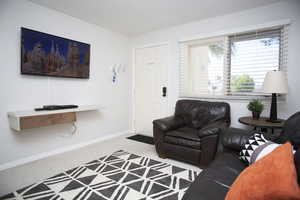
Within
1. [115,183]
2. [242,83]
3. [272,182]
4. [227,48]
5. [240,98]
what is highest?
[227,48]

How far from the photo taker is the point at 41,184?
1820 mm

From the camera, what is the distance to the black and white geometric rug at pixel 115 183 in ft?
5.36

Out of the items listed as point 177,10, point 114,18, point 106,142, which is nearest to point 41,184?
point 106,142

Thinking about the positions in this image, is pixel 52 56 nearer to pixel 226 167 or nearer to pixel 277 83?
pixel 226 167

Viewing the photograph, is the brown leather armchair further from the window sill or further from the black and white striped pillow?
the black and white striped pillow

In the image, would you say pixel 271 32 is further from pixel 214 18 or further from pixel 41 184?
pixel 41 184

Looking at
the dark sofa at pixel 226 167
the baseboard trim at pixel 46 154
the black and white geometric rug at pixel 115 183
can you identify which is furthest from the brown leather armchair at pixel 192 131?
the baseboard trim at pixel 46 154

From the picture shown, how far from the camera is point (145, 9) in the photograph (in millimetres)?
2592


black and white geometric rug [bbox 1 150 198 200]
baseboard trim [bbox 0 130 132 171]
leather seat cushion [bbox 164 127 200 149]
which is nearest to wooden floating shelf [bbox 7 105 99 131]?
baseboard trim [bbox 0 130 132 171]

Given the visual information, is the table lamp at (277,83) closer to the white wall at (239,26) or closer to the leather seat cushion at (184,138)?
the white wall at (239,26)

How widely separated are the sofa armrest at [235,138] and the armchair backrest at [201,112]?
846 millimetres

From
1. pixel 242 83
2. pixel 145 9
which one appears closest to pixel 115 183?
pixel 242 83

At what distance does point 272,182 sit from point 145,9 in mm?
2704

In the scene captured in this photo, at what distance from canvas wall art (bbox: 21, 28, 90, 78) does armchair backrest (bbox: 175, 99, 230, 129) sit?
75.8 inches
